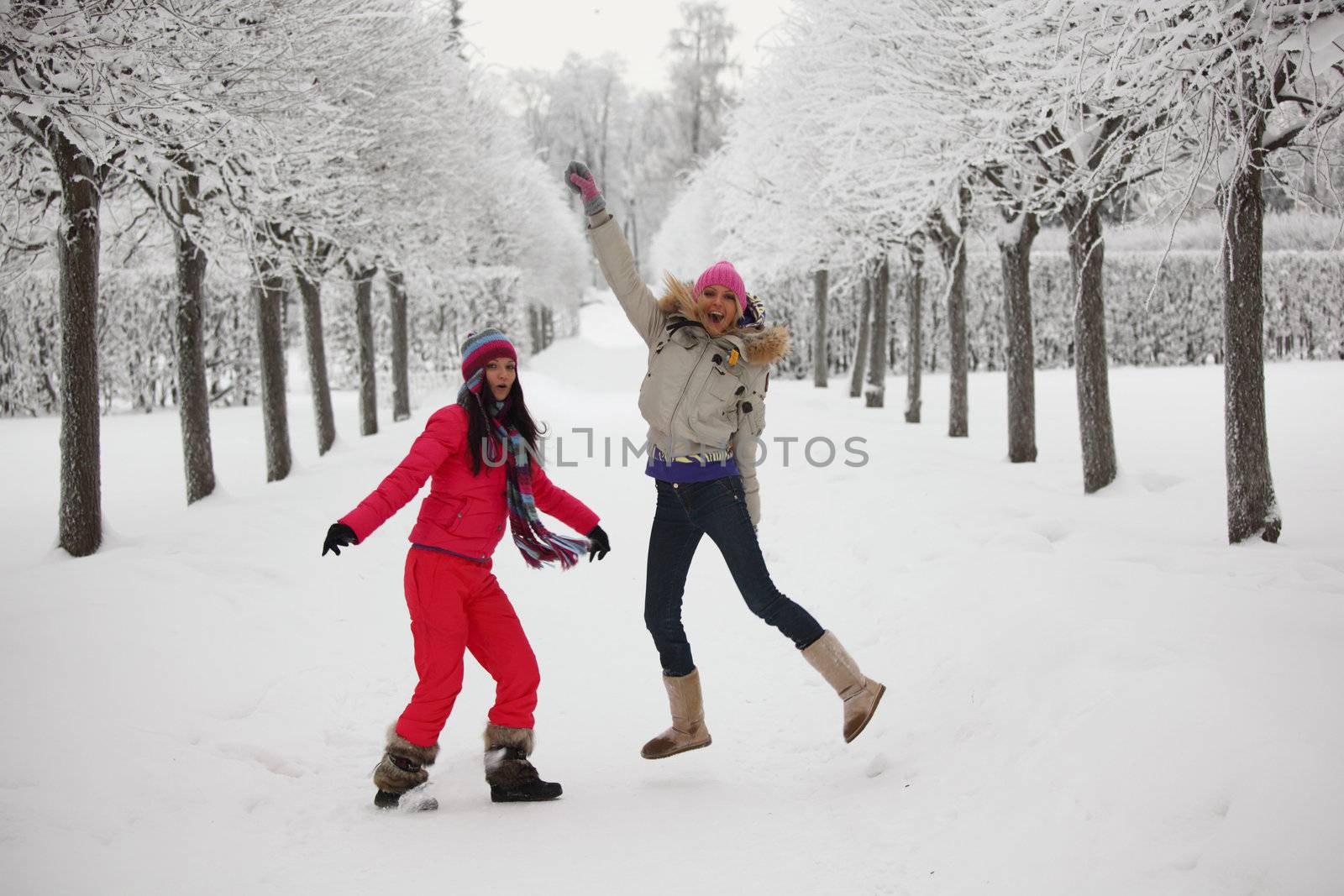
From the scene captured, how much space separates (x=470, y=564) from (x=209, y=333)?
16.7m

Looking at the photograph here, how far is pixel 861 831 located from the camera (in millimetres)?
3072

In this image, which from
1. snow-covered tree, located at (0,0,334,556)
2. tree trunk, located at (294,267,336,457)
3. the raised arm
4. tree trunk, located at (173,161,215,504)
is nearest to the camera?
the raised arm

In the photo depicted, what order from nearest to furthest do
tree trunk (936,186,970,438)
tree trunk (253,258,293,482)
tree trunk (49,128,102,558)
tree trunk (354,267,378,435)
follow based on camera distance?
1. tree trunk (49,128,102,558)
2. tree trunk (253,258,293,482)
3. tree trunk (936,186,970,438)
4. tree trunk (354,267,378,435)

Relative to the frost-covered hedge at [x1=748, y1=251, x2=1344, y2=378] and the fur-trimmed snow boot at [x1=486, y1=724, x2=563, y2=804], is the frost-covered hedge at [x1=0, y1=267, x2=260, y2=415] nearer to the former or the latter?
the frost-covered hedge at [x1=748, y1=251, x2=1344, y2=378]

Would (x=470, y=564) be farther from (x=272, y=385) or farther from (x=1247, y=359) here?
(x=272, y=385)

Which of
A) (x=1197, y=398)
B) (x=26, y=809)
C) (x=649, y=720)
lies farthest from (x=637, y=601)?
(x=1197, y=398)

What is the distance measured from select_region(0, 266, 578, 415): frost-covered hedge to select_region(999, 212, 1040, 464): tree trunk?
9.56m

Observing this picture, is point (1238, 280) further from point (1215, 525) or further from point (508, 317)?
point (508, 317)

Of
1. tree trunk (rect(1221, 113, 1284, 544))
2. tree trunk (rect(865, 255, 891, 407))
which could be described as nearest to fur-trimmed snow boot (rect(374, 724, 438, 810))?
tree trunk (rect(1221, 113, 1284, 544))

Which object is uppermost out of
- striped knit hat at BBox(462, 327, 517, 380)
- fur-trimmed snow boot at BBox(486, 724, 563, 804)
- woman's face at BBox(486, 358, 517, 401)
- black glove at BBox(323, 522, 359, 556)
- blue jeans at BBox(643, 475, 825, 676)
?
striped knit hat at BBox(462, 327, 517, 380)

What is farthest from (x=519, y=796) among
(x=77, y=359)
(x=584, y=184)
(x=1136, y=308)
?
(x=1136, y=308)

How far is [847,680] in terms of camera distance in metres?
3.49

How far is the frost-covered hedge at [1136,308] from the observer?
19531mm

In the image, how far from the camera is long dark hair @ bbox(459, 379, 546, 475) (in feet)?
11.2
